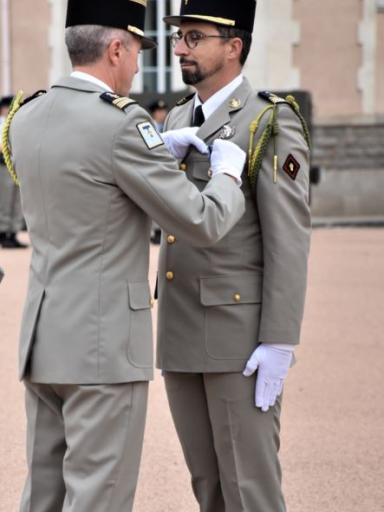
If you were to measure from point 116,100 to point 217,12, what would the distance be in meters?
0.58

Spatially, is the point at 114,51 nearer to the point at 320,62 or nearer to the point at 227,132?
the point at 227,132

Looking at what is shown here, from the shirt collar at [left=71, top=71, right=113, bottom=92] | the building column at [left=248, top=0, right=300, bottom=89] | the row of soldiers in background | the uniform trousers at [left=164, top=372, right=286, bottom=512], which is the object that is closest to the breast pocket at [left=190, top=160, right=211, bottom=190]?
the shirt collar at [left=71, top=71, right=113, bottom=92]

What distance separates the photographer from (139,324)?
318 centimetres

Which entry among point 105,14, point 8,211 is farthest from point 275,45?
point 105,14

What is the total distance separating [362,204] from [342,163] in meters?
0.70

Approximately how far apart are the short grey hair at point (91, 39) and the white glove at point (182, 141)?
35cm

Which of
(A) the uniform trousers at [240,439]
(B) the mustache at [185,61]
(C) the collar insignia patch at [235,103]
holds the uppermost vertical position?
(B) the mustache at [185,61]

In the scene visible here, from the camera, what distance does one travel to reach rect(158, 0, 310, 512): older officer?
136 inches

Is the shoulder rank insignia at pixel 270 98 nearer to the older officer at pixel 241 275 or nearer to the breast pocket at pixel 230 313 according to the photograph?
the older officer at pixel 241 275

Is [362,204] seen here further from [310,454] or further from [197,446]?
[197,446]

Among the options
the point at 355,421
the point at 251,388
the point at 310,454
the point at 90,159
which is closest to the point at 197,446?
the point at 251,388

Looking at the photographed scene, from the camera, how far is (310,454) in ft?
17.1

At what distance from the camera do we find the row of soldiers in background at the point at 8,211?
13367 millimetres

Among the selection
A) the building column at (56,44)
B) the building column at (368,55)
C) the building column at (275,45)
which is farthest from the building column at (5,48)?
the building column at (368,55)
